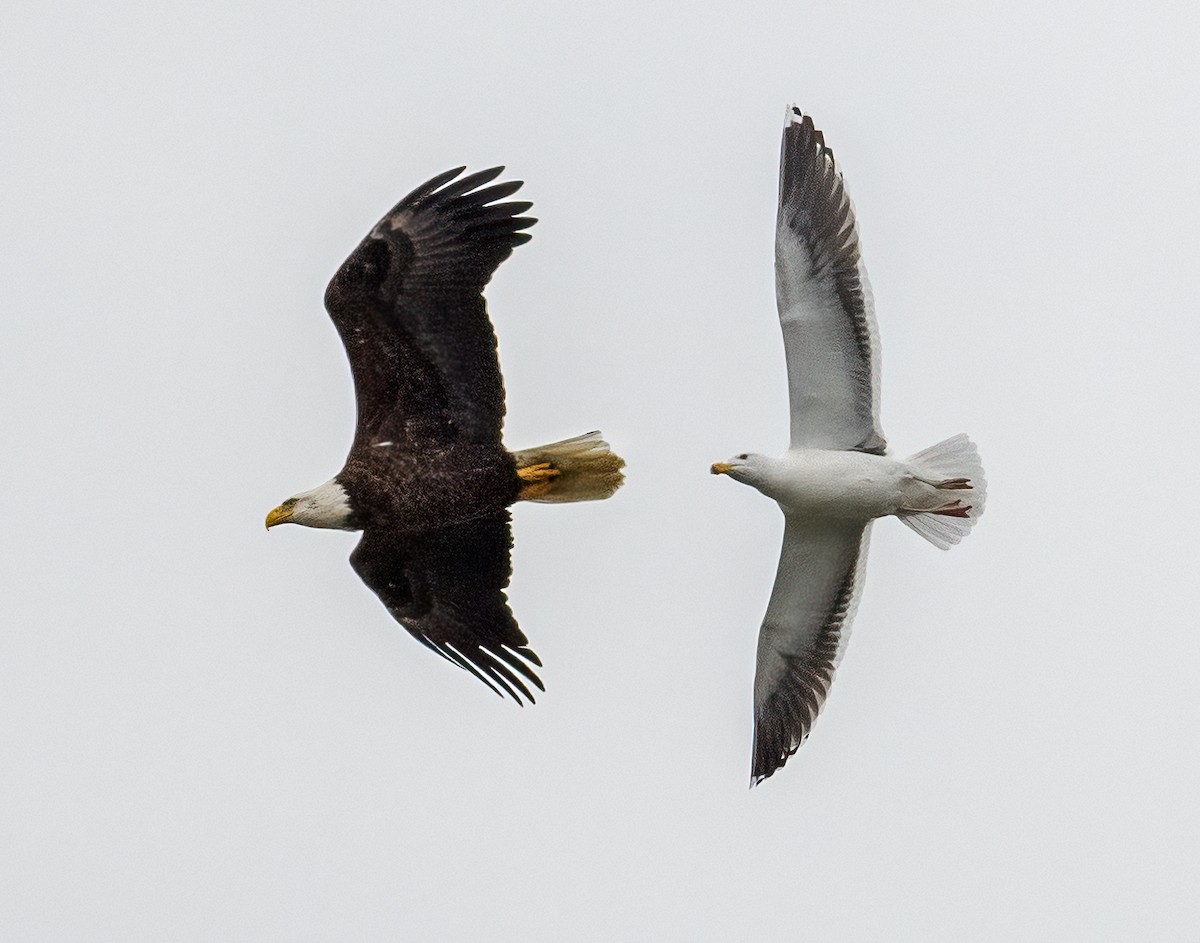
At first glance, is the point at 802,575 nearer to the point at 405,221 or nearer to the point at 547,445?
the point at 547,445

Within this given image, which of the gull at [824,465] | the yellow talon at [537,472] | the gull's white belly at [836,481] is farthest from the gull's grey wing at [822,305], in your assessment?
the yellow talon at [537,472]

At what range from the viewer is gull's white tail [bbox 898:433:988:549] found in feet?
53.1

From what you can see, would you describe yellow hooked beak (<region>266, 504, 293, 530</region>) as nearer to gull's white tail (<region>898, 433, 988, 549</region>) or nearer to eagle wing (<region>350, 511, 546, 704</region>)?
eagle wing (<region>350, 511, 546, 704</region>)

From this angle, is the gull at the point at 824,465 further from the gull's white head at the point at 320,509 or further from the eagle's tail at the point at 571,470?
the gull's white head at the point at 320,509

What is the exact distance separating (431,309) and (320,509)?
1.36 metres

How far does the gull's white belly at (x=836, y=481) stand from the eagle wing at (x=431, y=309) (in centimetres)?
169

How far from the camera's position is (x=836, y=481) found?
15961 mm

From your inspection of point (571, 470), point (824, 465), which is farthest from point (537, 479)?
point (824, 465)

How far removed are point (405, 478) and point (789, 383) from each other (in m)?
2.30

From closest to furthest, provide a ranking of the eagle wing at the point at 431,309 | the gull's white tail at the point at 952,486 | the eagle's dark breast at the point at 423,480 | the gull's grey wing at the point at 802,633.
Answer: the eagle wing at the point at 431,309 → the eagle's dark breast at the point at 423,480 → the gull's white tail at the point at 952,486 → the gull's grey wing at the point at 802,633

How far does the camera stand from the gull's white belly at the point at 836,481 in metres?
16.0

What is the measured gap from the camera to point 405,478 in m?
16.0

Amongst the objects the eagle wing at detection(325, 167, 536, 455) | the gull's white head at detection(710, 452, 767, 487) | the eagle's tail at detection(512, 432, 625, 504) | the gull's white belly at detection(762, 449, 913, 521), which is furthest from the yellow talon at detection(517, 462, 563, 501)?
the gull's white belly at detection(762, 449, 913, 521)

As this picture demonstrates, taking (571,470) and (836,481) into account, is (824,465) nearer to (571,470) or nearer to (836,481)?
(836,481)
